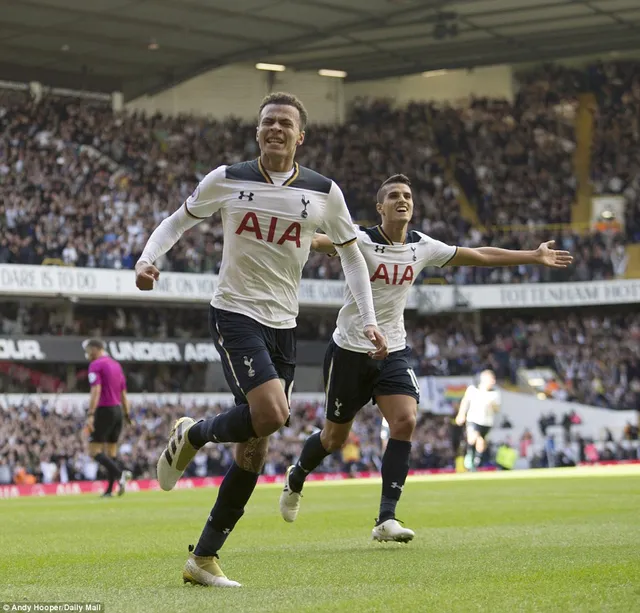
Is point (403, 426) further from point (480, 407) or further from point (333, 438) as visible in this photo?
point (480, 407)

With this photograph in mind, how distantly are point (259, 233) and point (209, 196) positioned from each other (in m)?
0.35

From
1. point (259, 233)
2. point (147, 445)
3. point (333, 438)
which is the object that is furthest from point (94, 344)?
point (147, 445)

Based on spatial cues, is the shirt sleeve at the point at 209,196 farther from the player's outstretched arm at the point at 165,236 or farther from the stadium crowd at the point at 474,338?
the stadium crowd at the point at 474,338

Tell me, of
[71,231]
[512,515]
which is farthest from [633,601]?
[71,231]

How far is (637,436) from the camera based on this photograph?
39188mm

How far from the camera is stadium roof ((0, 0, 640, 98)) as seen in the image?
3969 centimetres

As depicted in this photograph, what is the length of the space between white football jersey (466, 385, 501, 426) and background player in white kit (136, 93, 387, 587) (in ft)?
62.5

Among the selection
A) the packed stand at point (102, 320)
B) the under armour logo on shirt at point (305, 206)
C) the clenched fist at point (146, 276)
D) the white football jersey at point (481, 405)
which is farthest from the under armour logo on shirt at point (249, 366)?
the packed stand at point (102, 320)

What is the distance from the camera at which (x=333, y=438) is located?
9.91 m

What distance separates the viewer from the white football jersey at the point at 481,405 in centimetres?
2578

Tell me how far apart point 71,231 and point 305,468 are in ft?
91.4

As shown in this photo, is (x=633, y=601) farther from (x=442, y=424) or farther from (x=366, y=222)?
(x=366, y=222)

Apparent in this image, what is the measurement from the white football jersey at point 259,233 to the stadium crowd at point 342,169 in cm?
2927

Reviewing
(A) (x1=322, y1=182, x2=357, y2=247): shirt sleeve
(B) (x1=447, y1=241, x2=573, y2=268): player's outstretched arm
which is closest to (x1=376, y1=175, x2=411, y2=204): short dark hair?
(B) (x1=447, y1=241, x2=573, y2=268): player's outstretched arm
